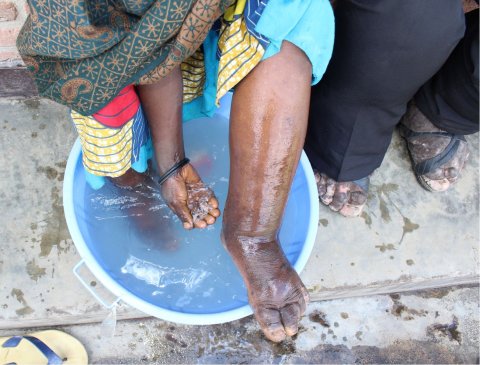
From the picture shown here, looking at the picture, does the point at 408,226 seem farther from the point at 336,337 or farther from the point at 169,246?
the point at 169,246

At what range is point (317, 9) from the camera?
956 mm

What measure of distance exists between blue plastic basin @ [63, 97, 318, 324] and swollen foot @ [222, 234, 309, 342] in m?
0.20

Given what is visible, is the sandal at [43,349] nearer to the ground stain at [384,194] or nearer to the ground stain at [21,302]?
the ground stain at [21,302]

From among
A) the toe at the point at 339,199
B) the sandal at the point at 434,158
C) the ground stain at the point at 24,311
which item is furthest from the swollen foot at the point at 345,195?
the ground stain at the point at 24,311

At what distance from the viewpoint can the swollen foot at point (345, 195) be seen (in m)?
1.58

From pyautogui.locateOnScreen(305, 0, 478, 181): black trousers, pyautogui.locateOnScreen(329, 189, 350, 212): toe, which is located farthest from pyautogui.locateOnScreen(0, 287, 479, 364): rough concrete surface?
pyautogui.locateOnScreen(305, 0, 478, 181): black trousers

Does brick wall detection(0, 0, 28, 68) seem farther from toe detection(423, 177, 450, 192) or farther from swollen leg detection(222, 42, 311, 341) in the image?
toe detection(423, 177, 450, 192)

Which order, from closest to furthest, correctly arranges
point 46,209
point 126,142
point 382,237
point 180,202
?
point 126,142 → point 180,202 → point 46,209 → point 382,237

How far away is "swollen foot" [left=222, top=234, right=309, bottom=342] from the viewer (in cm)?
113

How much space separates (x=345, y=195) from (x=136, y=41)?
928 millimetres

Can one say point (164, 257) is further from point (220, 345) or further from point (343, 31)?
point (343, 31)

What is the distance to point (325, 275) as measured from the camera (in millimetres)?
1546

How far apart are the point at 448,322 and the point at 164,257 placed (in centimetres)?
103

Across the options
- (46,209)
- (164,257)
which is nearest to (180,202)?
(164,257)
